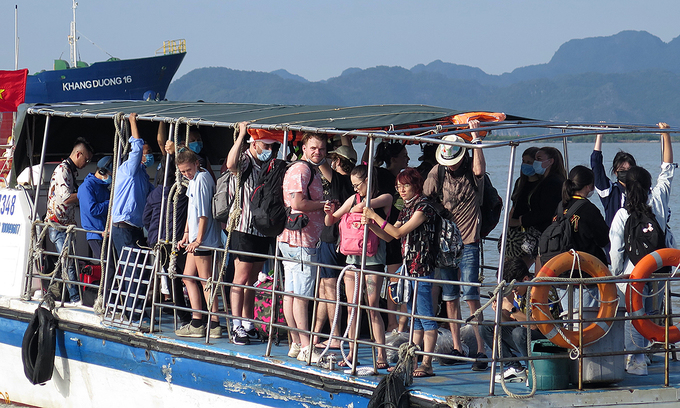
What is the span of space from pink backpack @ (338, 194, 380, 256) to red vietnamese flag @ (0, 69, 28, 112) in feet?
15.7

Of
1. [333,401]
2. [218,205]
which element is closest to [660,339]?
[333,401]

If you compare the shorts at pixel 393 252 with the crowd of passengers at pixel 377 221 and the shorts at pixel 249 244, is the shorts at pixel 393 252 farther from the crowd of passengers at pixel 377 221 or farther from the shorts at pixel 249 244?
the shorts at pixel 249 244

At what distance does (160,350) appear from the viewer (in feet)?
23.6

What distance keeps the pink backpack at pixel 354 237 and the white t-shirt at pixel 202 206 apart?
4.66 feet

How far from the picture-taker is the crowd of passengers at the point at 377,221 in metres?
6.11

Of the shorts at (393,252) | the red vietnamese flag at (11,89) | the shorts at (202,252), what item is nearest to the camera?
the shorts at (393,252)

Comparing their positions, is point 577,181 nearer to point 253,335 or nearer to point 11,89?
point 253,335

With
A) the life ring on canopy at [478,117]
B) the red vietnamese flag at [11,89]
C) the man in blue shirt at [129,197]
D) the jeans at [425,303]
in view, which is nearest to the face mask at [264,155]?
the man in blue shirt at [129,197]

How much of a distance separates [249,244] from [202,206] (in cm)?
60

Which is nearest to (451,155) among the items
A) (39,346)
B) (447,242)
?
(447,242)

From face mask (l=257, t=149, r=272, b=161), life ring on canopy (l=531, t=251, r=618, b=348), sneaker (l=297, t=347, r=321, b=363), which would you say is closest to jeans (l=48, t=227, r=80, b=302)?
face mask (l=257, t=149, r=272, b=161)

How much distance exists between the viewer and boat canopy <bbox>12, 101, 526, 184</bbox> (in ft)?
21.8

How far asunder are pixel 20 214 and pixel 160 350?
8.87 feet

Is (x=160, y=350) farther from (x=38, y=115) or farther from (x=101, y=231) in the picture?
(x=38, y=115)
